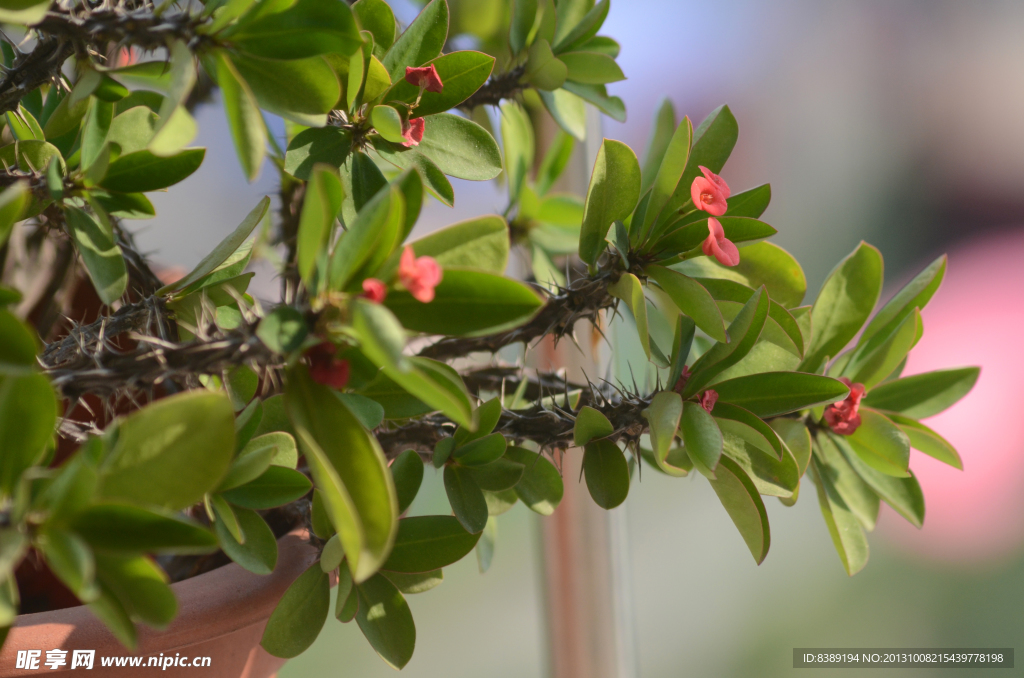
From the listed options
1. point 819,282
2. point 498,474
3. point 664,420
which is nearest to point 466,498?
point 498,474

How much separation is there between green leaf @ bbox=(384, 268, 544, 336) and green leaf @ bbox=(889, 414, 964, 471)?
337mm

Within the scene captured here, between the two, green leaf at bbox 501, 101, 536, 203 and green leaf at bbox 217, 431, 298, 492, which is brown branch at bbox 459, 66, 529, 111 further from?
green leaf at bbox 217, 431, 298, 492

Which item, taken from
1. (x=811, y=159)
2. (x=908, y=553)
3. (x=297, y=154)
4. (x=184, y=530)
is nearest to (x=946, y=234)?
(x=811, y=159)

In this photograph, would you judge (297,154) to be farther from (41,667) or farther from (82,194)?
(41,667)

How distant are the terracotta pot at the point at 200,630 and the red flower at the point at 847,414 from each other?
38cm

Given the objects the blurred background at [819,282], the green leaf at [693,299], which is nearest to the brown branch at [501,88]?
the green leaf at [693,299]

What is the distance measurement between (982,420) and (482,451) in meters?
1.31

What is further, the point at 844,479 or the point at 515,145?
the point at 515,145

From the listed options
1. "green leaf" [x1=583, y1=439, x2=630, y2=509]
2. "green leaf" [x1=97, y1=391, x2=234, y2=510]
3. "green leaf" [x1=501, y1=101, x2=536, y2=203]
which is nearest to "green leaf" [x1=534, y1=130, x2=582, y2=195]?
"green leaf" [x1=501, y1=101, x2=536, y2=203]

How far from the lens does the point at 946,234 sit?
136 cm

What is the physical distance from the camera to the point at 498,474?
379 millimetres

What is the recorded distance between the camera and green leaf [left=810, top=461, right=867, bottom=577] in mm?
428

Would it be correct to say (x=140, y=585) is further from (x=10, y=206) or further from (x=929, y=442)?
(x=929, y=442)

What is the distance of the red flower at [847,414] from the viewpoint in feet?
1.35
